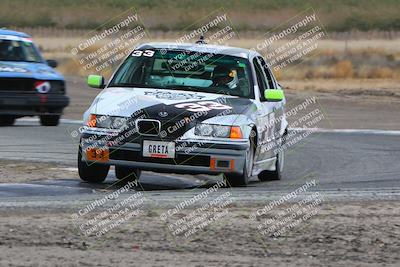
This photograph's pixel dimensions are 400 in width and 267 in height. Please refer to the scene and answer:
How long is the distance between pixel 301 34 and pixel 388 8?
13.8 ft

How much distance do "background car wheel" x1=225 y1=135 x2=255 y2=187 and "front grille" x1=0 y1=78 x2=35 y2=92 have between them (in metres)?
7.95

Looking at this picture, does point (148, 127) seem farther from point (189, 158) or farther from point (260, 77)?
point (260, 77)

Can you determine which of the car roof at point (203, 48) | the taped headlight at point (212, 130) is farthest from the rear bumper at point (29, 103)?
the taped headlight at point (212, 130)

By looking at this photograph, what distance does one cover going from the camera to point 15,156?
14.1 metres

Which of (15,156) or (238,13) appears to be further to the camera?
(238,13)

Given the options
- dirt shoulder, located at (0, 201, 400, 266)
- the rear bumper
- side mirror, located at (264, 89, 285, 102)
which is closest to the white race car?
→ side mirror, located at (264, 89, 285, 102)

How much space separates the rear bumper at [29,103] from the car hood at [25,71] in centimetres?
31

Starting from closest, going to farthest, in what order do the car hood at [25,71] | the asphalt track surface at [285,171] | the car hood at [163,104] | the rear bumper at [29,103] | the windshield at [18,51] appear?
the asphalt track surface at [285,171]
the car hood at [163,104]
the rear bumper at [29,103]
the car hood at [25,71]
the windshield at [18,51]

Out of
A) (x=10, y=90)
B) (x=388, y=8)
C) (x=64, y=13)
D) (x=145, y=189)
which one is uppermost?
(x=145, y=189)

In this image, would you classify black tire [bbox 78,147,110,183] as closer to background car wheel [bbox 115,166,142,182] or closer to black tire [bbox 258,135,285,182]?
background car wheel [bbox 115,166,142,182]

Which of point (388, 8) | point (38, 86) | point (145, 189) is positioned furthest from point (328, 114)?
point (388, 8)

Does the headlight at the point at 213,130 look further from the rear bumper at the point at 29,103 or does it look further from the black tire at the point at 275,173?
the rear bumper at the point at 29,103

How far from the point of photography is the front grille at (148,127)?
10.9 m

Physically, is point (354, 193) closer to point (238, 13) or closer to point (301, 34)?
point (301, 34)
